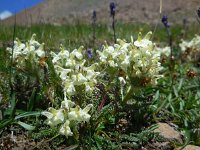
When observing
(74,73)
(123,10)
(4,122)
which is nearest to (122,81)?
(74,73)

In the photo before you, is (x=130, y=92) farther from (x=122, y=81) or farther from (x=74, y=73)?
(x=74, y=73)

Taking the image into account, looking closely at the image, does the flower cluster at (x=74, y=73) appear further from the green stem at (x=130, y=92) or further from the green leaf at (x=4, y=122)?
the green leaf at (x=4, y=122)

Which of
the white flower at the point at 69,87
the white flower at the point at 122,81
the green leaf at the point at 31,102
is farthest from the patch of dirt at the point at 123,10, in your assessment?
the white flower at the point at 69,87

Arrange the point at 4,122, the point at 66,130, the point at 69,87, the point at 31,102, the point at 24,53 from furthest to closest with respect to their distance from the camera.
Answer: the point at 31,102, the point at 24,53, the point at 4,122, the point at 69,87, the point at 66,130

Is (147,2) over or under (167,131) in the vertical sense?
over

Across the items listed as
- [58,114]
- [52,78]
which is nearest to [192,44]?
[52,78]

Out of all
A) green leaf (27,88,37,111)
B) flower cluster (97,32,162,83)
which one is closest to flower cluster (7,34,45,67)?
green leaf (27,88,37,111)

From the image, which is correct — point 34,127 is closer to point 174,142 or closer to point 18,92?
point 18,92

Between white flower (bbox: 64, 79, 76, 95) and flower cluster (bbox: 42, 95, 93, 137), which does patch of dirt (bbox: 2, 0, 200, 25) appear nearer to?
white flower (bbox: 64, 79, 76, 95)
